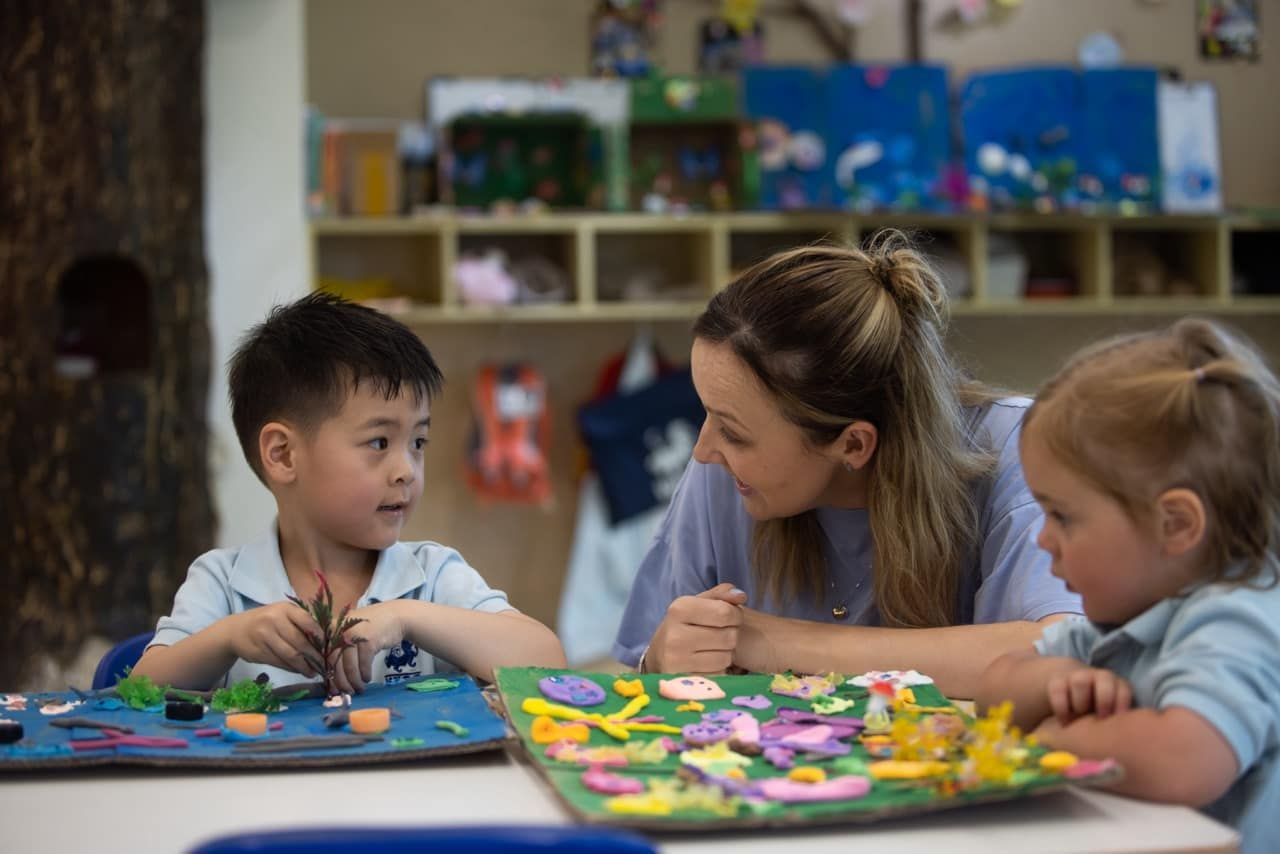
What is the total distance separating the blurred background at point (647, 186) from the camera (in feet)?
14.3

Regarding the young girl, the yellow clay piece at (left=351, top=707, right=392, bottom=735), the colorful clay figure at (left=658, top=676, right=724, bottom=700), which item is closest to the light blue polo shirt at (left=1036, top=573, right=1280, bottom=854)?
the young girl

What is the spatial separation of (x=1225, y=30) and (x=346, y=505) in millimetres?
4323

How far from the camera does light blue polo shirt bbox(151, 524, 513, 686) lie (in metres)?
1.63

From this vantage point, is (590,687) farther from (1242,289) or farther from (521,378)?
(1242,289)

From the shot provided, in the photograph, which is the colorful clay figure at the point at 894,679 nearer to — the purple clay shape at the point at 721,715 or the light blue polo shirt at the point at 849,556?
the purple clay shape at the point at 721,715

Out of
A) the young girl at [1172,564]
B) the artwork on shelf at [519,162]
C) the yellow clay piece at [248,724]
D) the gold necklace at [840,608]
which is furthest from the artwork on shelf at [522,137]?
the young girl at [1172,564]

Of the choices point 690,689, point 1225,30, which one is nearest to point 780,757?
point 690,689

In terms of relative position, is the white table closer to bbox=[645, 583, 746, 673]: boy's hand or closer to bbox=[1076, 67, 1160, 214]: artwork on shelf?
bbox=[645, 583, 746, 673]: boy's hand

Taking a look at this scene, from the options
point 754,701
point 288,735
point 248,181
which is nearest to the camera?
point 288,735

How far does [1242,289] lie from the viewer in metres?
4.89

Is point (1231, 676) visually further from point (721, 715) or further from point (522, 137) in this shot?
point (522, 137)

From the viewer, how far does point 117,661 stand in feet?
5.70

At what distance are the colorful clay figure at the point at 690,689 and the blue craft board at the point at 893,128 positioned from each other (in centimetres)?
326

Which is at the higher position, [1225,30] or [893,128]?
[1225,30]
